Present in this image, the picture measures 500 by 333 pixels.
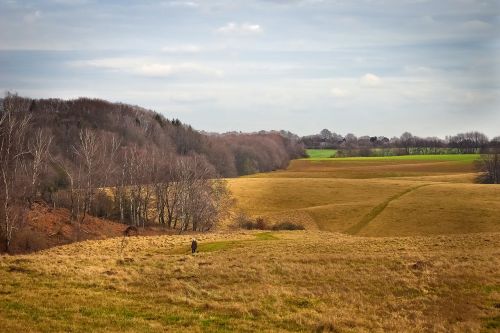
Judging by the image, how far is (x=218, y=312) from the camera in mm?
Result: 17406

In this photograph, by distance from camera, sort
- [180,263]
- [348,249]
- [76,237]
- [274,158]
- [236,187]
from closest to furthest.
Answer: [180,263]
[348,249]
[76,237]
[236,187]
[274,158]

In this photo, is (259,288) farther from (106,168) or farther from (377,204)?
(106,168)

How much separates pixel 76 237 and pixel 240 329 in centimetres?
3686

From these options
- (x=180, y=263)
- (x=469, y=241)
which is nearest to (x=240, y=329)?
(x=180, y=263)

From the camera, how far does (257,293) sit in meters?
20.5

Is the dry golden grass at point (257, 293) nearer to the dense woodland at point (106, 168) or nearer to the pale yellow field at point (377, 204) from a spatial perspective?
the dense woodland at point (106, 168)

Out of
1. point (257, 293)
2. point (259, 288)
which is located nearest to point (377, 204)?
point (259, 288)

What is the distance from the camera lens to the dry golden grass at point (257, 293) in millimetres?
15961

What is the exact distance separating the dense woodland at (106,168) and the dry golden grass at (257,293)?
19354mm

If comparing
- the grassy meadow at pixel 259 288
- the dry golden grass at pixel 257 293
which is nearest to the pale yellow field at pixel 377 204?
the grassy meadow at pixel 259 288

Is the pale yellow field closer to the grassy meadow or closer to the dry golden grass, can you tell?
the grassy meadow

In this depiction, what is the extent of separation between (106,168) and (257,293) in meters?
54.5

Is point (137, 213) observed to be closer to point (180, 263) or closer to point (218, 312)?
point (180, 263)

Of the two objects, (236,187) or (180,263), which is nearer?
(180,263)
